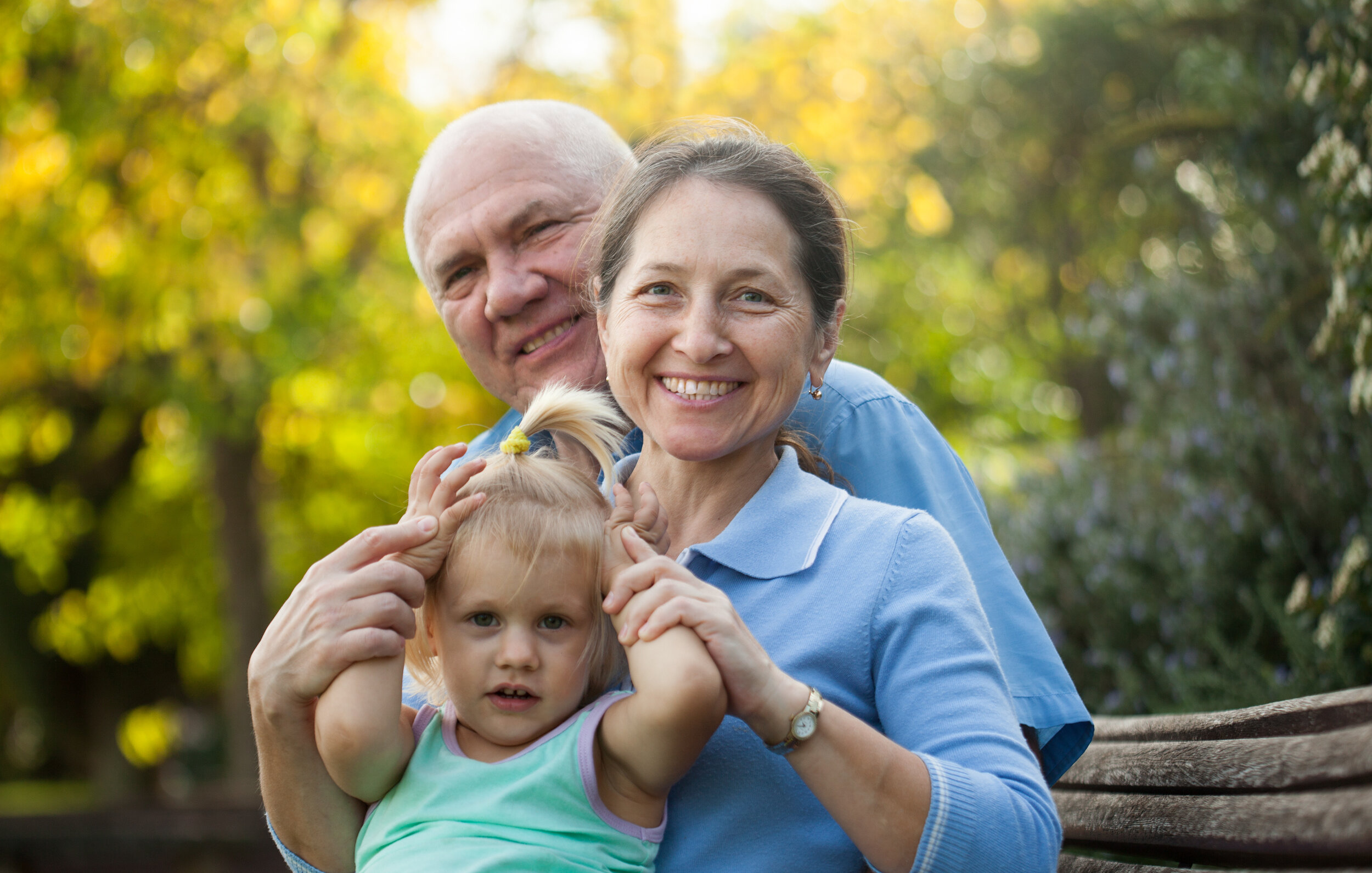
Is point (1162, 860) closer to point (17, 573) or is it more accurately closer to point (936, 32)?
point (936, 32)

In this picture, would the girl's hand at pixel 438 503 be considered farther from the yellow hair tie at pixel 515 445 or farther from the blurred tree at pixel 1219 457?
the blurred tree at pixel 1219 457

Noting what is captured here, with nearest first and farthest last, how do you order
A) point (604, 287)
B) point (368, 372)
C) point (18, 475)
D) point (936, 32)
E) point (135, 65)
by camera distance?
point (604, 287)
point (135, 65)
point (368, 372)
point (936, 32)
point (18, 475)

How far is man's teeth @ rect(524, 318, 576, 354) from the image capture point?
10.5 feet

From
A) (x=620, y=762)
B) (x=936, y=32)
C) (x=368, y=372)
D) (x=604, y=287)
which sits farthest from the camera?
(x=936, y=32)

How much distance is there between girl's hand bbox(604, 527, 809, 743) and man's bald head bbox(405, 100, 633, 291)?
1.71 m

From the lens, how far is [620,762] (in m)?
1.89

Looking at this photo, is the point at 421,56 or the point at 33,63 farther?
the point at 421,56

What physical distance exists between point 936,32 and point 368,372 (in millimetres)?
7265

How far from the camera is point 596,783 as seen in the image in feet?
6.19

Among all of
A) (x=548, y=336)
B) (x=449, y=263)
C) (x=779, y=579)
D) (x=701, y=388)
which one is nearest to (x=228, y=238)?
(x=449, y=263)

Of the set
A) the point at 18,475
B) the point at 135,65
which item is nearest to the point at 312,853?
the point at 135,65

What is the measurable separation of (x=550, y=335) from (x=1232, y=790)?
197cm

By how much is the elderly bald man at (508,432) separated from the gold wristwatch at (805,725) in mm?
689

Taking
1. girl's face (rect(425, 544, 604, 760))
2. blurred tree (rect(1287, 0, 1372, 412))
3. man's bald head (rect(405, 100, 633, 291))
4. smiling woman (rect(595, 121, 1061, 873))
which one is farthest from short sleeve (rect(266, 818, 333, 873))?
blurred tree (rect(1287, 0, 1372, 412))
